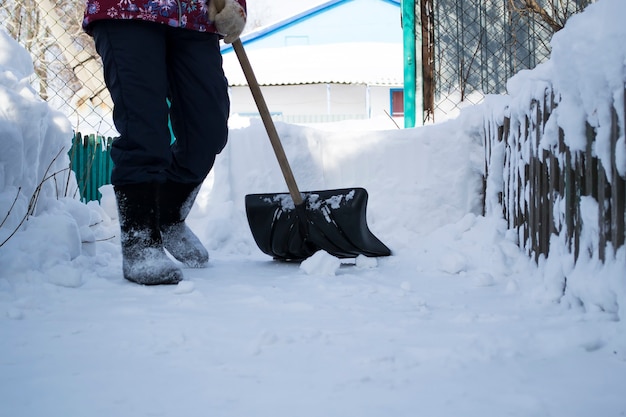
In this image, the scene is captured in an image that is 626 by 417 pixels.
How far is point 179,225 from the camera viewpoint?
8.77ft

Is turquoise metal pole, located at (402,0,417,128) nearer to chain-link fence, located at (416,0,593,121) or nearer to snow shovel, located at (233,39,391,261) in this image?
chain-link fence, located at (416,0,593,121)

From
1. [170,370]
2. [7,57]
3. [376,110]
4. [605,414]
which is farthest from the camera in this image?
[376,110]

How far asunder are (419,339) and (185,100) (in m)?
1.53

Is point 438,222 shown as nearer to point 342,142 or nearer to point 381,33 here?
point 342,142

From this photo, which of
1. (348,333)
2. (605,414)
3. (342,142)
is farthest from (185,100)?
(605,414)

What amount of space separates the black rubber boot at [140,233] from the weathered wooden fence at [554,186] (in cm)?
134

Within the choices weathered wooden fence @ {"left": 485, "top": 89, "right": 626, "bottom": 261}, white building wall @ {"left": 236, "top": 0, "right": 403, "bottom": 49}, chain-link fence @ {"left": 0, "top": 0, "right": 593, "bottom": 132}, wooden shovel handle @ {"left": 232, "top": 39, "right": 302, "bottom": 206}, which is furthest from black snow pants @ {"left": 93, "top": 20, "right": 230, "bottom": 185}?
white building wall @ {"left": 236, "top": 0, "right": 403, "bottom": 49}

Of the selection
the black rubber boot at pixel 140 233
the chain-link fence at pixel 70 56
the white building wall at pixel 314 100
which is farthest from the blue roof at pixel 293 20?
the black rubber boot at pixel 140 233

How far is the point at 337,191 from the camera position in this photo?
2861mm

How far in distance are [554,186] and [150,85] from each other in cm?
148

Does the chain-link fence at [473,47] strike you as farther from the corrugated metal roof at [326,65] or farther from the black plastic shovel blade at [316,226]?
the corrugated metal roof at [326,65]

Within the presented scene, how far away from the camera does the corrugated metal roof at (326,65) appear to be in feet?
51.0

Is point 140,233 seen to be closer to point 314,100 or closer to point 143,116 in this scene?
point 143,116

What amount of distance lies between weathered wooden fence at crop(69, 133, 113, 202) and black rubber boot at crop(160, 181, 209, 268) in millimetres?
1806
